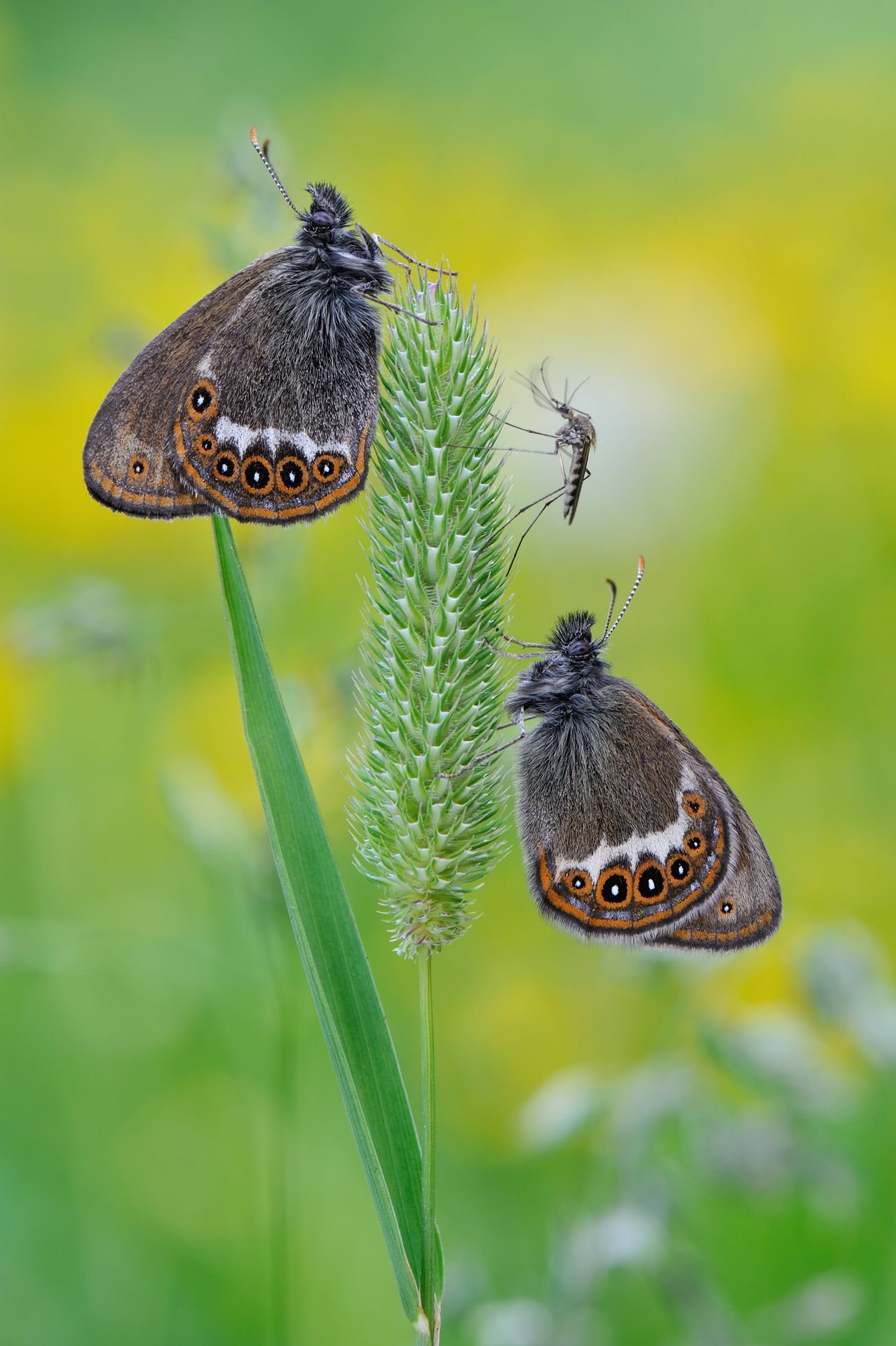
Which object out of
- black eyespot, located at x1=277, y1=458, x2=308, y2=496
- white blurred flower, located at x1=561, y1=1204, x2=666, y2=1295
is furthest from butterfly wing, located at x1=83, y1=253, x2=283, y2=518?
white blurred flower, located at x1=561, y1=1204, x2=666, y2=1295

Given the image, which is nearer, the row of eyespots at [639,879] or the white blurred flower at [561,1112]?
the row of eyespots at [639,879]

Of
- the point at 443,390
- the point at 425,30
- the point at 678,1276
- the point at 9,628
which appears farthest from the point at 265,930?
the point at 425,30

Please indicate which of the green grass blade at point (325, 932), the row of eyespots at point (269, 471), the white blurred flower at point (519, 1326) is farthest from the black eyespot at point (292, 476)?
the white blurred flower at point (519, 1326)

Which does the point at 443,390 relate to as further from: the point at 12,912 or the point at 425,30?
the point at 425,30

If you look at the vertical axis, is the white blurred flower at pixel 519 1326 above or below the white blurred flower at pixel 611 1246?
below

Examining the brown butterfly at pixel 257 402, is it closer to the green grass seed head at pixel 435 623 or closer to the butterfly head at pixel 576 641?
the green grass seed head at pixel 435 623

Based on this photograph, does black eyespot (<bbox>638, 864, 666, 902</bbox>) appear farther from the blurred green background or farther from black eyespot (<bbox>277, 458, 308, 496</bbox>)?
black eyespot (<bbox>277, 458, 308, 496</bbox>)
